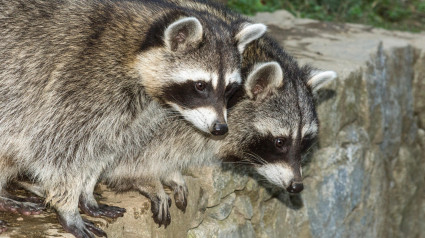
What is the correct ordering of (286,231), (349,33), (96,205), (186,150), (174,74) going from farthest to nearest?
(349,33) < (286,231) < (186,150) < (96,205) < (174,74)

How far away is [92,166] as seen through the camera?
3873 mm

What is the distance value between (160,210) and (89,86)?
3.12 feet

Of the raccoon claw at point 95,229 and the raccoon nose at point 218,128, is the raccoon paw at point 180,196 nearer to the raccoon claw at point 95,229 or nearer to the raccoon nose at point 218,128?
the raccoon claw at point 95,229

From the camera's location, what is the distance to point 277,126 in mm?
4098

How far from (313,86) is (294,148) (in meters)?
0.47

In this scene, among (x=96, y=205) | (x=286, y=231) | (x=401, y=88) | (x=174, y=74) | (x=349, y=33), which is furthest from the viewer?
(x=349, y=33)

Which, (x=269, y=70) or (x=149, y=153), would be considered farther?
(x=149, y=153)

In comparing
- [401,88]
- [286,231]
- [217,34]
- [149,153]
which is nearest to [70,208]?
[149,153]

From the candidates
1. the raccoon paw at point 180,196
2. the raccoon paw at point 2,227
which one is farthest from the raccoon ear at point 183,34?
the raccoon paw at point 2,227

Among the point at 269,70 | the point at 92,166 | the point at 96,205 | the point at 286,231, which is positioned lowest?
the point at 286,231

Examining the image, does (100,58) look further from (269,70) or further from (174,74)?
(269,70)

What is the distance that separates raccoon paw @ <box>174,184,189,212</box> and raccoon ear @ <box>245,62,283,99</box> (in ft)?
2.72

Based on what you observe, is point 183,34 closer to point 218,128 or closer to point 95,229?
point 218,128

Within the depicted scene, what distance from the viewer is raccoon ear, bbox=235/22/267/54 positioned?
3.93m
